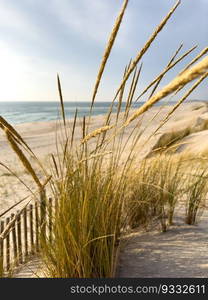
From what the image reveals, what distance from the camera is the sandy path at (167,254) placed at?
5.60 ft

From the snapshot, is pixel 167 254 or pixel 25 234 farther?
pixel 25 234

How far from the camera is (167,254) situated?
1.89 metres

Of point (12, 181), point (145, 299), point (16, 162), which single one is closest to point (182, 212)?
point (145, 299)

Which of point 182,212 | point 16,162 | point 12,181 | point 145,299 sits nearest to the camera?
point 145,299

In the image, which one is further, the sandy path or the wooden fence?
the sandy path

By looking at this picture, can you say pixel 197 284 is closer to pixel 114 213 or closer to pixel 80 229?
pixel 114 213

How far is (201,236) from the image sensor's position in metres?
2.16

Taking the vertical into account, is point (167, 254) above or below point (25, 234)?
above

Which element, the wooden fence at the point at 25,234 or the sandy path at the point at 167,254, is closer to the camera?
the wooden fence at the point at 25,234

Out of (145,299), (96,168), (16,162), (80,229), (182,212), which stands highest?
(96,168)

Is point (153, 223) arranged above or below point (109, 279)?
below

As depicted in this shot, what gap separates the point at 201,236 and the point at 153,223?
0.41 meters

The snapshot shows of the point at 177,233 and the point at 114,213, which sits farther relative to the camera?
the point at 177,233

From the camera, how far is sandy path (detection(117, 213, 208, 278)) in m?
1.71
